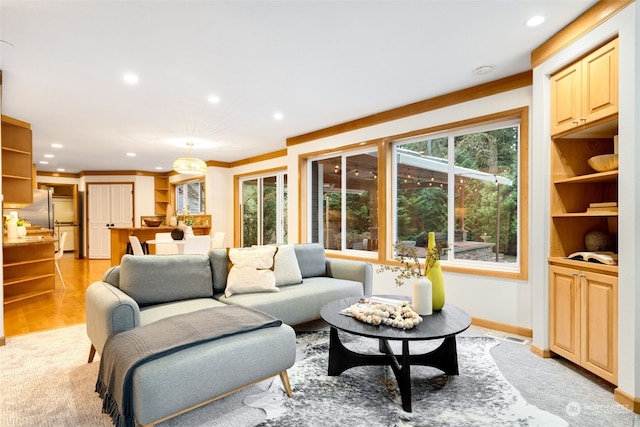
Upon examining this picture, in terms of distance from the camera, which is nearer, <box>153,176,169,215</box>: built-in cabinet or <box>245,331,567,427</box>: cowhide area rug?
<box>245,331,567,427</box>: cowhide area rug

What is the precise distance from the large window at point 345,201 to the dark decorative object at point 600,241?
2530 mm

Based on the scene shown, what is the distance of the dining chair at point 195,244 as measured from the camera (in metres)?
5.17

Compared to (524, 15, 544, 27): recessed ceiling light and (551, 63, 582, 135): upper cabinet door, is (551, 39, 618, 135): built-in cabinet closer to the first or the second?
(551, 63, 582, 135): upper cabinet door

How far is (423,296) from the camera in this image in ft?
7.70

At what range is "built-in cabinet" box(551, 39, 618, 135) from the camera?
7.29ft

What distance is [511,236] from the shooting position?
11.7ft

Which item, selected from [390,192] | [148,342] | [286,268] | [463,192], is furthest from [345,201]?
[148,342]

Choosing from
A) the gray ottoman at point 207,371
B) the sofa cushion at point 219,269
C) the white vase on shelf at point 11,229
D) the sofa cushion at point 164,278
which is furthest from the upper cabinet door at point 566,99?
the white vase on shelf at point 11,229

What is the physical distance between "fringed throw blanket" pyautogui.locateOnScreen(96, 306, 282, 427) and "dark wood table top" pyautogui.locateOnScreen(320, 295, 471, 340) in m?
0.44

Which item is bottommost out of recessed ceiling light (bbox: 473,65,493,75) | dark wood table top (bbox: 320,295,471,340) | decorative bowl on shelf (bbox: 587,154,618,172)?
dark wood table top (bbox: 320,295,471,340)

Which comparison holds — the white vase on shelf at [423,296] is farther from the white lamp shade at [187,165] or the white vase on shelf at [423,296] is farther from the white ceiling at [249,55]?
the white lamp shade at [187,165]

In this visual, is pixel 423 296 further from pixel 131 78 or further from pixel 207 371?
pixel 131 78

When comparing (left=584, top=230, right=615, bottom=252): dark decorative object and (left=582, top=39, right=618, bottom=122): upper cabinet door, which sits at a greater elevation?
(left=582, top=39, right=618, bottom=122): upper cabinet door

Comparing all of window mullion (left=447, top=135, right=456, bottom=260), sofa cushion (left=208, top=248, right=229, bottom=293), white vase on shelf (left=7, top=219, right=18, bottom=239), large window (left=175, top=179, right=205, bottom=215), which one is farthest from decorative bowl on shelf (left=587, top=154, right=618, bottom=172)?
large window (left=175, top=179, right=205, bottom=215)
